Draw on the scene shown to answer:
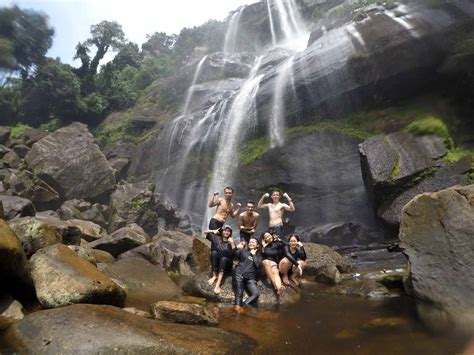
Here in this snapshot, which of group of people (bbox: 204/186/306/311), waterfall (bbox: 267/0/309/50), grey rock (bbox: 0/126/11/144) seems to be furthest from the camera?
waterfall (bbox: 267/0/309/50)

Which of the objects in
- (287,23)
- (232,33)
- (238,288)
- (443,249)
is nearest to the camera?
(443,249)

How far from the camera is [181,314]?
19.0 ft

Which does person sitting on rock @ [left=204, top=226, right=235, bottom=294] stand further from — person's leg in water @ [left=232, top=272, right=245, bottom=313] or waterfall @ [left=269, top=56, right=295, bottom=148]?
waterfall @ [left=269, top=56, right=295, bottom=148]

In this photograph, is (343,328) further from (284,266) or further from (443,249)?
(284,266)

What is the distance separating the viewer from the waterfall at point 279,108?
65.4 ft

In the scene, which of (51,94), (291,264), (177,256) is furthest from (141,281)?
(51,94)

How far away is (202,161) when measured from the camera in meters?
23.2

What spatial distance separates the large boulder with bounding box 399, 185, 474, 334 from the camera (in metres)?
5.60

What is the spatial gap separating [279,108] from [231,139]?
3.51 meters

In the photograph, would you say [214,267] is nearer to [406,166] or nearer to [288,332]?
[288,332]

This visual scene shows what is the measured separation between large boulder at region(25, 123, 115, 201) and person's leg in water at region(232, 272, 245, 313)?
1753cm

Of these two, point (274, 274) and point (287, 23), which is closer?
point (274, 274)

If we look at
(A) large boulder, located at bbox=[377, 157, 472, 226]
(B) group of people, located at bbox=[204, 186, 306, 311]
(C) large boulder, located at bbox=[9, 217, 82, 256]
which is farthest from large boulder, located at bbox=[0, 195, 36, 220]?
(A) large boulder, located at bbox=[377, 157, 472, 226]

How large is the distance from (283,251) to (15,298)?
535cm
